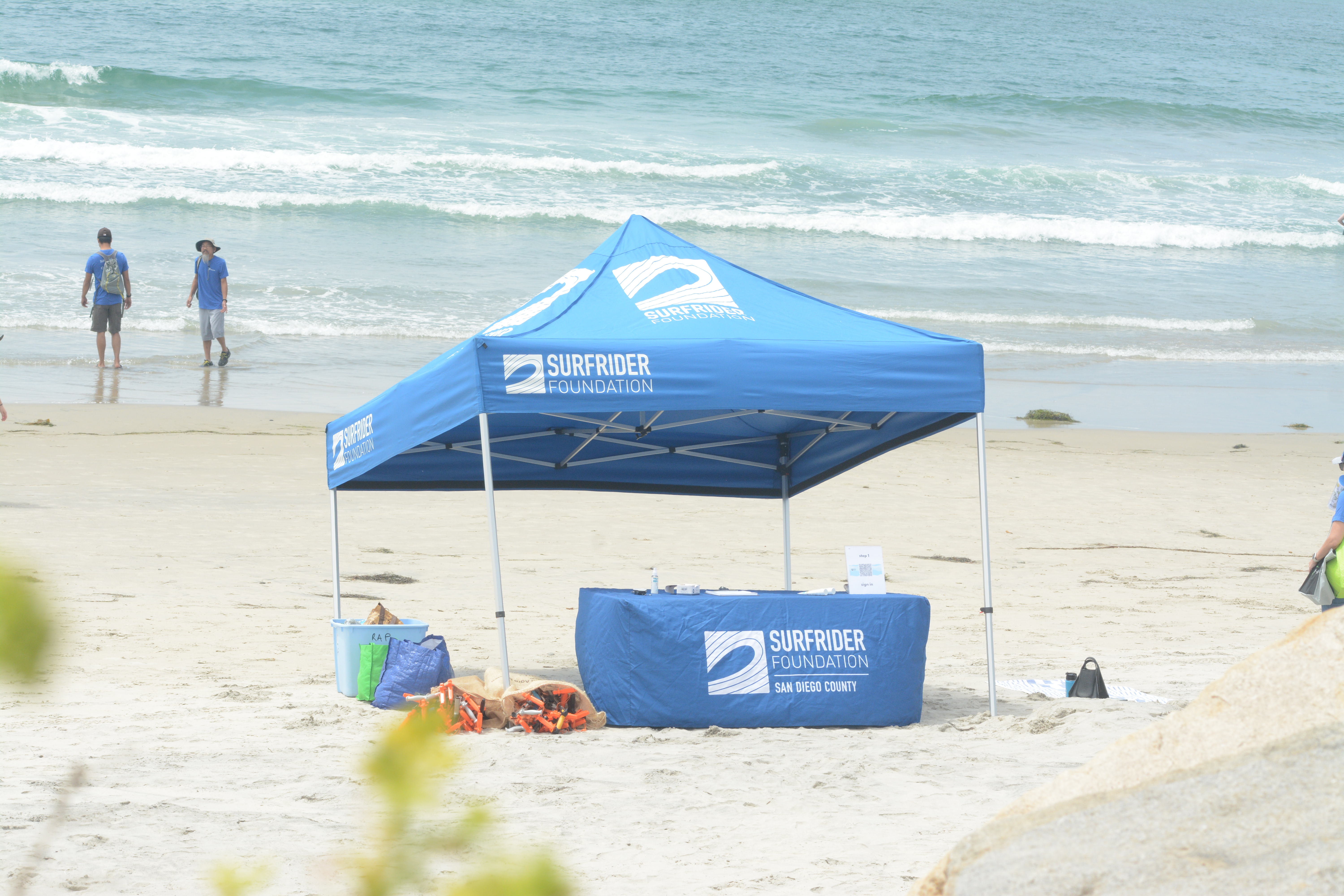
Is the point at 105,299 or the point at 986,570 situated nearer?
the point at 986,570

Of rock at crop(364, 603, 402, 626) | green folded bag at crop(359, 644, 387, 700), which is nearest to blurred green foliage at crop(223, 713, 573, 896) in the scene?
green folded bag at crop(359, 644, 387, 700)

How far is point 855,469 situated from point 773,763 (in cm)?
861

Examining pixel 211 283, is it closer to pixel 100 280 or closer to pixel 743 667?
pixel 100 280

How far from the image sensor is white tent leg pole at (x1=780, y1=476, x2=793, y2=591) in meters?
8.05

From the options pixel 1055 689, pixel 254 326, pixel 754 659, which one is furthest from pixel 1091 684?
pixel 254 326

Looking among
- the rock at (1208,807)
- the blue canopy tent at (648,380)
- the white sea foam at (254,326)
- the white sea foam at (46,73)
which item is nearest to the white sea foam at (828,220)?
the white sea foam at (254,326)

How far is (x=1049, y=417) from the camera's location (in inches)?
619

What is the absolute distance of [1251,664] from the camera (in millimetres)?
3180

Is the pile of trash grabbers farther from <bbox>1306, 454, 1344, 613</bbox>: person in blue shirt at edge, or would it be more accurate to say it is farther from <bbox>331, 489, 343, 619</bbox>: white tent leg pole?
<bbox>1306, 454, 1344, 613</bbox>: person in blue shirt at edge

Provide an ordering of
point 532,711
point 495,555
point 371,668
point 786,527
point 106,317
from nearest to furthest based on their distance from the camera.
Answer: point 532,711 → point 495,555 → point 371,668 → point 786,527 → point 106,317

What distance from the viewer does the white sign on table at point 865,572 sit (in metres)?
6.66

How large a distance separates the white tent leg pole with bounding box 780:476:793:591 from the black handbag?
186 centimetres

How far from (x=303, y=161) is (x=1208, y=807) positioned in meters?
30.6

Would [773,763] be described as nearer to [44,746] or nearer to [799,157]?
[44,746]
